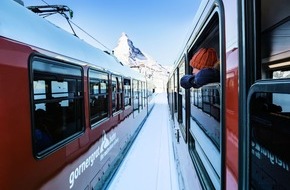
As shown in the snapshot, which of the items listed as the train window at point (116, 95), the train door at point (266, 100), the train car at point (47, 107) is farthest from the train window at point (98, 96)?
the train door at point (266, 100)

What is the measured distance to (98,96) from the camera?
4102mm

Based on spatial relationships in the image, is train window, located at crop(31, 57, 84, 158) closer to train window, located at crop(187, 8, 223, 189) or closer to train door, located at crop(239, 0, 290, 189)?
train window, located at crop(187, 8, 223, 189)

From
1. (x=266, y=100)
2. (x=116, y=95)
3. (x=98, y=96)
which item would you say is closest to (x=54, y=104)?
(x=98, y=96)

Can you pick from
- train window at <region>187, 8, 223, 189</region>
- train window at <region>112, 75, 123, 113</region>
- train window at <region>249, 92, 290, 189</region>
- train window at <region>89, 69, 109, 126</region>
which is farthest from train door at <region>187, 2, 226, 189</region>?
train window at <region>112, 75, 123, 113</region>

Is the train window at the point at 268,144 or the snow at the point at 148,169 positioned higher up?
the train window at the point at 268,144

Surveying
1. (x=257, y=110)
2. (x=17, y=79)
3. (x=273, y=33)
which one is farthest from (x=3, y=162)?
(x=273, y=33)

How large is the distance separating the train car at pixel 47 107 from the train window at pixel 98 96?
0.01m

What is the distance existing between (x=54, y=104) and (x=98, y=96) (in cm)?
144

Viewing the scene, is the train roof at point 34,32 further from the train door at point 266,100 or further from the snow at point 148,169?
the snow at point 148,169

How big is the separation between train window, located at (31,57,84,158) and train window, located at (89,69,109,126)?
438mm

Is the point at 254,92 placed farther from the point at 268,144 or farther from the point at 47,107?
the point at 47,107

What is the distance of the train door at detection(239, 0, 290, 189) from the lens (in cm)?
75

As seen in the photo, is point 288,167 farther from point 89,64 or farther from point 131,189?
point 131,189

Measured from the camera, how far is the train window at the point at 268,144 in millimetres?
738
